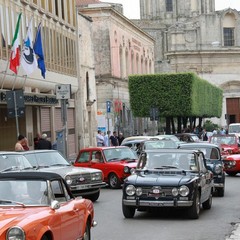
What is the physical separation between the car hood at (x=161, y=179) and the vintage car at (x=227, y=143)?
53.8 ft

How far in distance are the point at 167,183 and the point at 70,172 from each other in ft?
12.5

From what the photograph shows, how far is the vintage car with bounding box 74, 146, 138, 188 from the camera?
2373 centimetres

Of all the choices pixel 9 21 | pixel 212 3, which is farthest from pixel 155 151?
pixel 212 3

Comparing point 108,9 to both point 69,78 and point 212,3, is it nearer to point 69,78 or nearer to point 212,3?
point 69,78

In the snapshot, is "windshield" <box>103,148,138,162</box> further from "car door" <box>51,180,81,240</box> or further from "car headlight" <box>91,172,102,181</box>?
"car door" <box>51,180,81,240</box>

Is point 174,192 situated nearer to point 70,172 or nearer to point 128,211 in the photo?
point 128,211

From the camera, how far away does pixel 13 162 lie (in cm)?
1762

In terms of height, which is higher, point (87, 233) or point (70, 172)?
point (70, 172)

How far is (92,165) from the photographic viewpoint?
24.3 m

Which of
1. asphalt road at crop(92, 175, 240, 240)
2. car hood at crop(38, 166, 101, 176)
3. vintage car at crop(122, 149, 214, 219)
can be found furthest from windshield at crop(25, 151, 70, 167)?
vintage car at crop(122, 149, 214, 219)

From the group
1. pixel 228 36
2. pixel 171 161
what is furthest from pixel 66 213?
→ pixel 228 36

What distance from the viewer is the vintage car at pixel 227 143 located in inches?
1281

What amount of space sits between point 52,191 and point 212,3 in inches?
4063

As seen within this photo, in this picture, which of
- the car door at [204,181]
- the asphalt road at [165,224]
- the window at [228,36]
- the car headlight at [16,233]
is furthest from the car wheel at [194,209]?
the window at [228,36]
